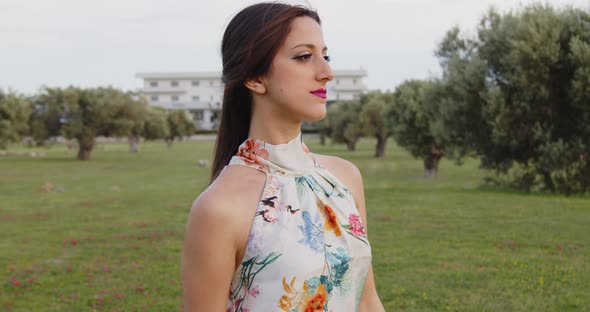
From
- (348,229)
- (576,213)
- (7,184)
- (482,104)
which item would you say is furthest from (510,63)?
(7,184)

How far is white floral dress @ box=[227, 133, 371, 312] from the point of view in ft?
6.72

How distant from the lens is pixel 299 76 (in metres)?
2.18

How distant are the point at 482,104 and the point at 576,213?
602 centimetres

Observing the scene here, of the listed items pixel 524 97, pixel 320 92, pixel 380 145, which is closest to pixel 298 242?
pixel 320 92

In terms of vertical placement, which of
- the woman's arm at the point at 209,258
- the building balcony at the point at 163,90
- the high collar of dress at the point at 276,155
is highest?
the building balcony at the point at 163,90

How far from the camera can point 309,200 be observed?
7.23 feet

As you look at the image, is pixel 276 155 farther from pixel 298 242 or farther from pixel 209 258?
pixel 209 258

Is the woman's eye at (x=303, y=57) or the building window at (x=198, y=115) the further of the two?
the building window at (x=198, y=115)

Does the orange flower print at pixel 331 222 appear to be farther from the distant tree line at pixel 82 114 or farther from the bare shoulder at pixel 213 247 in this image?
the distant tree line at pixel 82 114

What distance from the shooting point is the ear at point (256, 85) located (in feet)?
7.35

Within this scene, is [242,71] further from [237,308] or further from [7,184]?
[7,184]

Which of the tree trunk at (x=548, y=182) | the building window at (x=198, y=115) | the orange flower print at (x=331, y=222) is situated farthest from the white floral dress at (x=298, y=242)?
the building window at (x=198, y=115)

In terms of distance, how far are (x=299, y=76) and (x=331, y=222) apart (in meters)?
0.56

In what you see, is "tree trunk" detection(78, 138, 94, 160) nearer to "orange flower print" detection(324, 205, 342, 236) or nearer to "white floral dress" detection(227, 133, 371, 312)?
"white floral dress" detection(227, 133, 371, 312)
